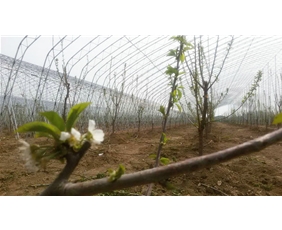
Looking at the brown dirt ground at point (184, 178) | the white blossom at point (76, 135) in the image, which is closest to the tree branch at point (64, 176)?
the white blossom at point (76, 135)

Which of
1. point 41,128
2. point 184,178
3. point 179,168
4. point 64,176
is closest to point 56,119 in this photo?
point 41,128

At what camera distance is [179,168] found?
0.49 meters

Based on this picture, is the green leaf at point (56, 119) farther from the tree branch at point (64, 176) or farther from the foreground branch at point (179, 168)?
the foreground branch at point (179, 168)

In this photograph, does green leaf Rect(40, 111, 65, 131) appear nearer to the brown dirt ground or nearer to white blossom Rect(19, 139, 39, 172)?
white blossom Rect(19, 139, 39, 172)

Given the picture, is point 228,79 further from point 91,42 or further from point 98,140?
point 98,140

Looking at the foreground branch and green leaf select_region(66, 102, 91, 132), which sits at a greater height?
green leaf select_region(66, 102, 91, 132)

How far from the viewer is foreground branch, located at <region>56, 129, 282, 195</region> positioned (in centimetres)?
47

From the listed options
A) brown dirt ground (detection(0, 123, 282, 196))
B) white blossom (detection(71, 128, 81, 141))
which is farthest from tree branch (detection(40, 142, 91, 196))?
brown dirt ground (detection(0, 123, 282, 196))

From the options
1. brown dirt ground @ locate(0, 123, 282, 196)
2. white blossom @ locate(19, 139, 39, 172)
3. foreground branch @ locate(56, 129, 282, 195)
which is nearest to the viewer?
foreground branch @ locate(56, 129, 282, 195)

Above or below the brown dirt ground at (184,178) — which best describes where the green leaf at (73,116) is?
above

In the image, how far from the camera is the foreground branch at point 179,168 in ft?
1.55

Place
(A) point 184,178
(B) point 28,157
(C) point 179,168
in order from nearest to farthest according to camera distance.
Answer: (C) point 179,168 → (B) point 28,157 → (A) point 184,178

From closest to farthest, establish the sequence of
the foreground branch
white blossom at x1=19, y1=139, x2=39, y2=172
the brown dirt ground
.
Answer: the foreground branch
white blossom at x1=19, y1=139, x2=39, y2=172
the brown dirt ground

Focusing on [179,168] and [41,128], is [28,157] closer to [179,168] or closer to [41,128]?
[41,128]
